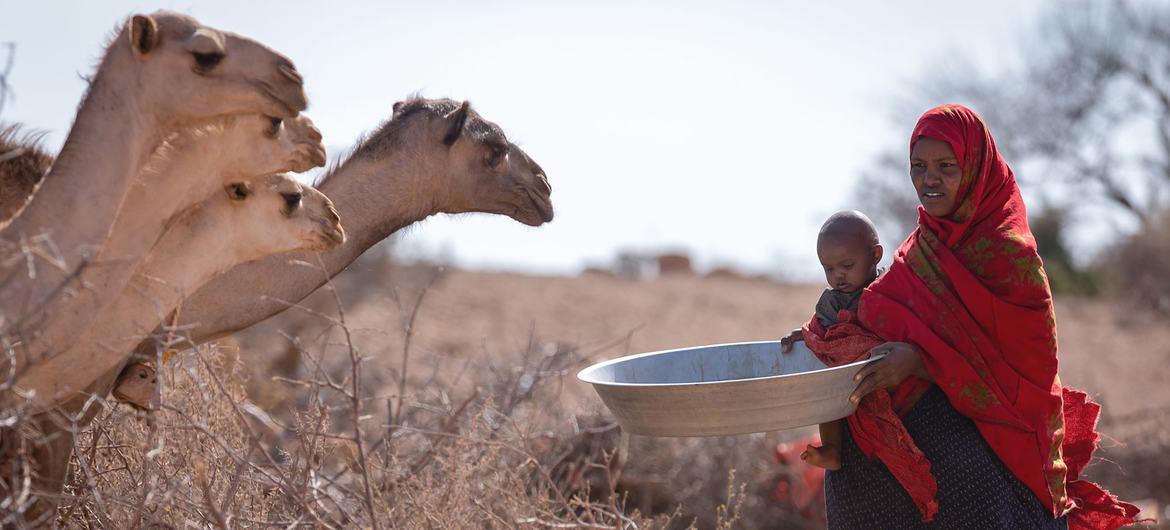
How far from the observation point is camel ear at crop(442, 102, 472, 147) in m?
5.25

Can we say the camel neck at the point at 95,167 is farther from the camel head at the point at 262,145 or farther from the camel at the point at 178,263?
the camel at the point at 178,263

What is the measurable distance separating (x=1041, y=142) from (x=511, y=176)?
21.3 m

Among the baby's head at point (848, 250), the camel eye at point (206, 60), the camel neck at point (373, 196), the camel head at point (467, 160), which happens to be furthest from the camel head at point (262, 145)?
the baby's head at point (848, 250)

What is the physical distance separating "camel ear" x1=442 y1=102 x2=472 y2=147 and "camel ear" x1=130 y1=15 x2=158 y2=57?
204 cm

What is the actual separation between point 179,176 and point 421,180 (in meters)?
1.83

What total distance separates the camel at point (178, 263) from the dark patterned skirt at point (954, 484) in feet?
6.68

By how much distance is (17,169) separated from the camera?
425 cm

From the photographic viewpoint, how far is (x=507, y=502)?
17.3 ft

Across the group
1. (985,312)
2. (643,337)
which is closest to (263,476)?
(985,312)

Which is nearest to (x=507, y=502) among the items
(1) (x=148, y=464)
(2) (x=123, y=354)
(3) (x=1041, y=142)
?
Answer: (1) (x=148, y=464)

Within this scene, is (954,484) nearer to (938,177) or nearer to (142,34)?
(938,177)

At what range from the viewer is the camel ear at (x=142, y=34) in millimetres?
3260

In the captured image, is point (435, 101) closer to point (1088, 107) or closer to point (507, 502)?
point (507, 502)

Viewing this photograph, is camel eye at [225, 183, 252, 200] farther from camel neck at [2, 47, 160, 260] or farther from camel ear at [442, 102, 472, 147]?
camel ear at [442, 102, 472, 147]
